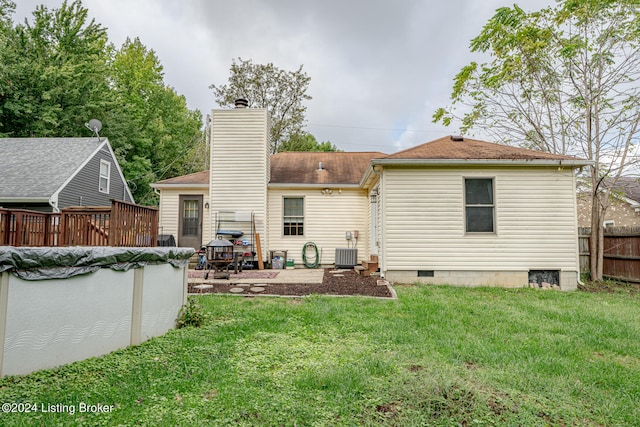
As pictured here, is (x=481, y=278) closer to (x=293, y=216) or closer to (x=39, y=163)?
(x=293, y=216)

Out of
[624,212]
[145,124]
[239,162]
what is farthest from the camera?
[145,124]

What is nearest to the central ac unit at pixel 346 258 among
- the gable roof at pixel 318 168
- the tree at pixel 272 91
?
the gable roof at pixel 318 168

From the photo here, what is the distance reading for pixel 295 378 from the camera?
261 centimetres

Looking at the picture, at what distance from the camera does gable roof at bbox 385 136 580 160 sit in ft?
23.7

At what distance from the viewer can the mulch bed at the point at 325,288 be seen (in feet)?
19.8

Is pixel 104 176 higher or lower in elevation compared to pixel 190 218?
higher

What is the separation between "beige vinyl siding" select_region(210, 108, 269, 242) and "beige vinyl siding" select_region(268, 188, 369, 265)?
58 centimetres

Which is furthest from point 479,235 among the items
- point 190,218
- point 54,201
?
point 54,201

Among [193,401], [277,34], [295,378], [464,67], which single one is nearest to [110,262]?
[193,401]

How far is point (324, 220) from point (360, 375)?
25.8 feet

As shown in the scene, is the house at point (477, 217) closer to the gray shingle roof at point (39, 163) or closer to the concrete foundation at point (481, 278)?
the concrete foundation at point (481, 278)

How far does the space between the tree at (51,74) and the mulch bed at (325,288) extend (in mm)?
15806

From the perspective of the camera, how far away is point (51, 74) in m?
16.4

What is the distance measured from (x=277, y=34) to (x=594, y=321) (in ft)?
42.9
